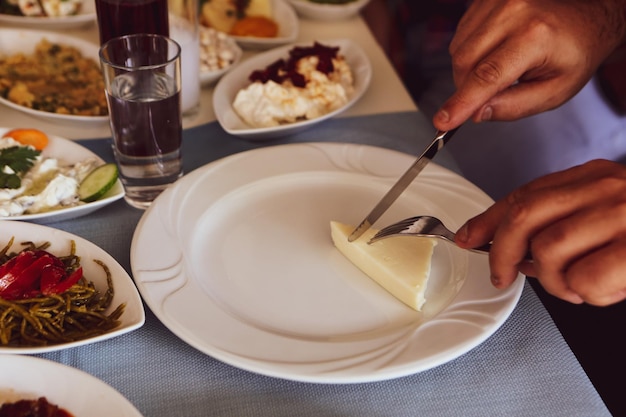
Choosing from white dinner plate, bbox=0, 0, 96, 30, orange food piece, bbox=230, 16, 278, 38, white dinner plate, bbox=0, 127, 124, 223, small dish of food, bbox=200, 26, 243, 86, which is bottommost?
white dinner plate, bbox=0, 0, 96, 30

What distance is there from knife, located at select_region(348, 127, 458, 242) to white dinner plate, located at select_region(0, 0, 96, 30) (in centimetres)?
111

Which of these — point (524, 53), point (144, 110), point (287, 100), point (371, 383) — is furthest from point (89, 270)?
point (524, 53)

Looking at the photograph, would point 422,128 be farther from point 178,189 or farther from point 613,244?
point 613,244

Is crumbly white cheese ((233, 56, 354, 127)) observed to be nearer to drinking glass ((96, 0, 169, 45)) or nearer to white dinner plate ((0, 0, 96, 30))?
drinking glass ((96, 0, 169, 45))

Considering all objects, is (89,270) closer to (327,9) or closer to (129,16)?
(129,16)

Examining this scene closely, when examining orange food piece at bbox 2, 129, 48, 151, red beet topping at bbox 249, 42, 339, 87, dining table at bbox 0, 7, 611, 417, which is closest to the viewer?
dining table at bbox 0, 7, 611, 417

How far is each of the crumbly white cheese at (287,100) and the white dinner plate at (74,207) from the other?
0.37 metres

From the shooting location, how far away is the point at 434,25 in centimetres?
268

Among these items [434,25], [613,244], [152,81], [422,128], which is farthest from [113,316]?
[434,25]

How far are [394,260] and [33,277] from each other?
1.91ft

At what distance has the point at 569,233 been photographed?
92cm

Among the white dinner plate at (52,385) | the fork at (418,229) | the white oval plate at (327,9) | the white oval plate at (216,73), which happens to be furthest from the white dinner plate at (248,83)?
the white dinner plate at (52,385)

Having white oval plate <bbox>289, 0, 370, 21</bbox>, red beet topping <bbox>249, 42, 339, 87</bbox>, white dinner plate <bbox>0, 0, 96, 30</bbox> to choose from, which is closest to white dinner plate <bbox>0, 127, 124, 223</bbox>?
red beet topping <bbox>249, 42, 339, 87</bbox>

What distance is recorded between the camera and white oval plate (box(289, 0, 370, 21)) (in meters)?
2.06
